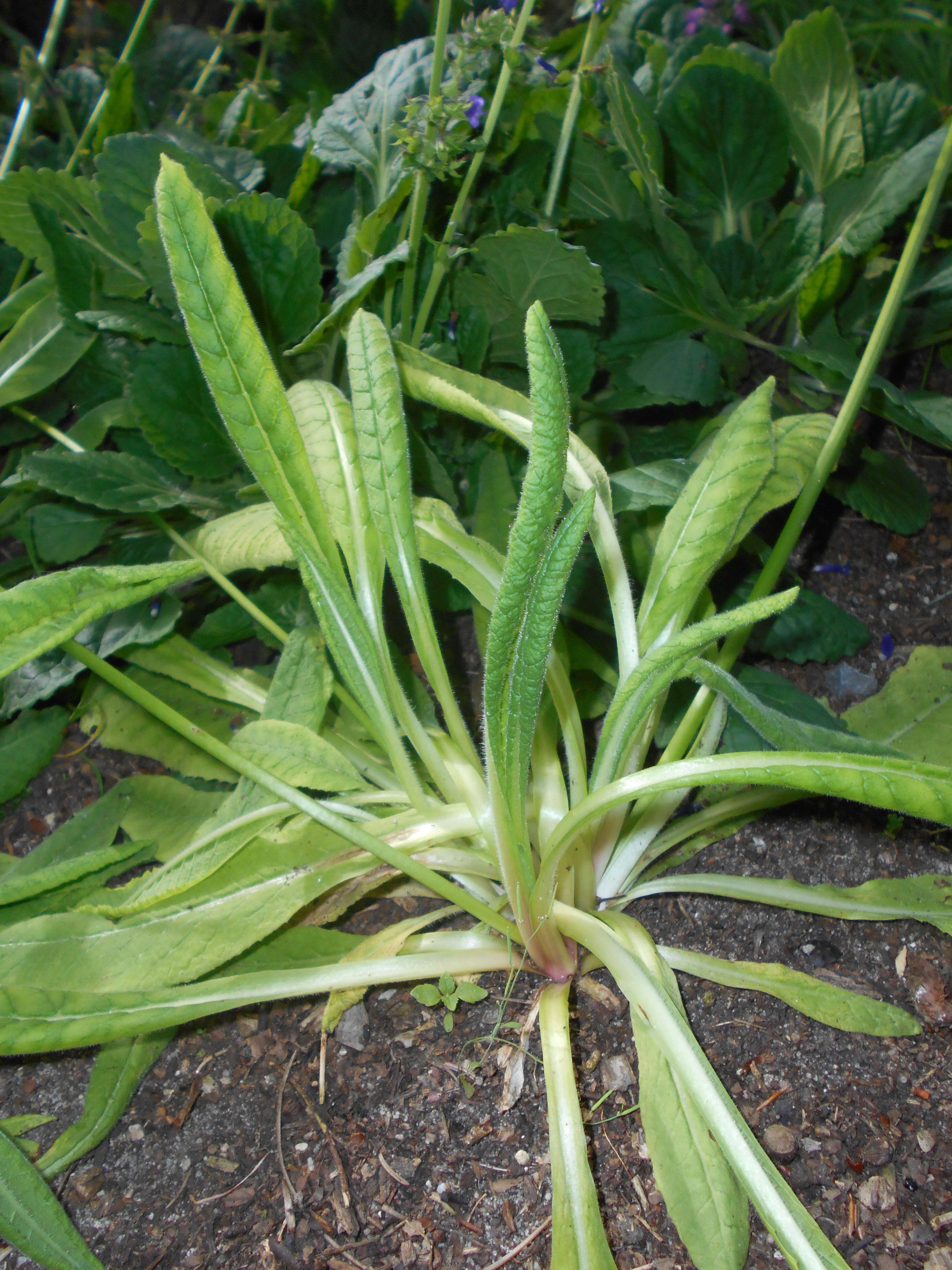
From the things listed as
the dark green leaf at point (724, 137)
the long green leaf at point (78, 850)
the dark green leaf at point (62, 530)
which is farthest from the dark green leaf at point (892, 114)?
the long green leaf at point (78, 850)

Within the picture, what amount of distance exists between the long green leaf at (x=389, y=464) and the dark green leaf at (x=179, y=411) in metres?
0.34

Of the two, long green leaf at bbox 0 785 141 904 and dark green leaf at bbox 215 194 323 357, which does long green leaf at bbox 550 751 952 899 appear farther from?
dark green leaf at bbox 215 194 323 357

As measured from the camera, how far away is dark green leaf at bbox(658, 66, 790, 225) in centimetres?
115

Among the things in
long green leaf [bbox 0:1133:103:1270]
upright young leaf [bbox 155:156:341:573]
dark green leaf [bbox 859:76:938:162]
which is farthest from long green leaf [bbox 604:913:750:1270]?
dark green leaf [bbox 859:76:938:162]

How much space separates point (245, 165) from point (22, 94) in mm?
696

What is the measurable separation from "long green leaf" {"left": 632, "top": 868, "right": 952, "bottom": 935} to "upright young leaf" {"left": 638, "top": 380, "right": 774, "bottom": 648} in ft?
0.83

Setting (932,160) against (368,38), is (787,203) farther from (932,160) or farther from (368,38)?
(368,38)

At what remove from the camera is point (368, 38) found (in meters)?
1.40

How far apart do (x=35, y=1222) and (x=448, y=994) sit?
37 centimetres

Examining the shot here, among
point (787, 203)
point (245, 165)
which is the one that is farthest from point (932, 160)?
point (245, 165)

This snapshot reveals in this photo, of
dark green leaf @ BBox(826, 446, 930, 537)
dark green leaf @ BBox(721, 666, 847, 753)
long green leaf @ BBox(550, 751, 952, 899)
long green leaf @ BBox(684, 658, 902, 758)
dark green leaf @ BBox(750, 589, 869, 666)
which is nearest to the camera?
long green leaf @ BBox(550, 751, 952, 899)

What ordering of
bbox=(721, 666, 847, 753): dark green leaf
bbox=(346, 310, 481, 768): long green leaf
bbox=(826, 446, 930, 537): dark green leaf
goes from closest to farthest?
bbox=(346, 310, 481, 768): long green leaf < bbox=(721, 666, 847, 753): dark green leaf < bbox=(826, 446, 930, 537): dark green leaf

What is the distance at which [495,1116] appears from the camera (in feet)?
2.51

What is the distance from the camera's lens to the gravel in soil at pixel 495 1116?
699 mm
